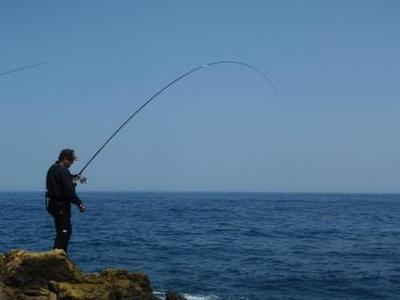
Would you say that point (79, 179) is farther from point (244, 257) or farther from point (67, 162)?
point (244, 257)

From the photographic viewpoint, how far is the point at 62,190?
950 cm

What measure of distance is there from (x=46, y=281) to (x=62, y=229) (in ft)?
3.10

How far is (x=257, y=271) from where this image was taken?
22094 mm

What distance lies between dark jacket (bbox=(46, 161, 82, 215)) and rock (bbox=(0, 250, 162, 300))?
765 mm

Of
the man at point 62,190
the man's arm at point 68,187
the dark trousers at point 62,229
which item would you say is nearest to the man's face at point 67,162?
the man at point 62,190

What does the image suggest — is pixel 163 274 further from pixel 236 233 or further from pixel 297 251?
pixel 236 233

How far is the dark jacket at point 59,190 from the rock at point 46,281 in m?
0.76

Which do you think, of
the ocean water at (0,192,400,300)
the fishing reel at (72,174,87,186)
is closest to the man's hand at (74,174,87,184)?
the fishing reel at (72,174,87,186)

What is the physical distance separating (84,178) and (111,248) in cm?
1878

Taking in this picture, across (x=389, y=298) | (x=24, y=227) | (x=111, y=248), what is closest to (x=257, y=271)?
(x=389, y=298)

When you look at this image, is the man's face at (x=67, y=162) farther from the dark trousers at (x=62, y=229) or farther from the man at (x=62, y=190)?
the dark trousers at (x=62, y=229)

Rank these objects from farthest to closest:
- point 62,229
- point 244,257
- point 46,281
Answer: point 244,257, point 62,229, point 46,281

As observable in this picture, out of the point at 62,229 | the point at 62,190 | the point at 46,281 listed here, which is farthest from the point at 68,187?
the point at 46,281

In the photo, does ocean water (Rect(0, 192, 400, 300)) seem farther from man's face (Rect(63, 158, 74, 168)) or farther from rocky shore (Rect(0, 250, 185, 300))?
man's face (Rect(63, 158, 74, 168))
